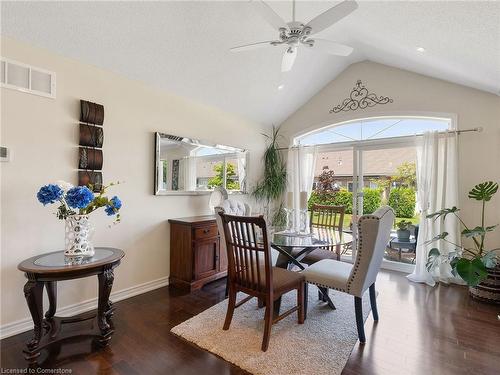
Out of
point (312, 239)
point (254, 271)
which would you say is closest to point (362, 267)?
point (312, 239)

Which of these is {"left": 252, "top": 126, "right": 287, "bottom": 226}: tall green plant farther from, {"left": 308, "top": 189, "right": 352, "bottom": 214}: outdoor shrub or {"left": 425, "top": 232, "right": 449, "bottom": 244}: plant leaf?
{"left": 425, "top": 232, "right": 449, "bottom": 244}: plant leaf

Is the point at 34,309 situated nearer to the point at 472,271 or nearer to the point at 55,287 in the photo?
the point at 55,287

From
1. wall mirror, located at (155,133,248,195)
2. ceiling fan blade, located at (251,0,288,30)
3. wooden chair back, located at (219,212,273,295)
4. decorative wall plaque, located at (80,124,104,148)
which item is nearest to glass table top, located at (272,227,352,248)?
wooden chair back, located at (219,212,273,295)

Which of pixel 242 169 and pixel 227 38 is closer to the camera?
pixel 227 38

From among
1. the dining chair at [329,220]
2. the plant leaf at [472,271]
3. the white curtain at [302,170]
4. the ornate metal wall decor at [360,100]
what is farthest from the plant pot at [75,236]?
the ornate metal wall decor at [360,100]

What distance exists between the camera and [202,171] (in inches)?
154

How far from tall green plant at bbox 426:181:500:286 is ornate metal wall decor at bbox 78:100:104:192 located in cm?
392

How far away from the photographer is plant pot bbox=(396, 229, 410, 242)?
4.12m

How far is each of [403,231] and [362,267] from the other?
2.60 metres

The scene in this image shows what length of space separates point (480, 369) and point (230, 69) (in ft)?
12.5

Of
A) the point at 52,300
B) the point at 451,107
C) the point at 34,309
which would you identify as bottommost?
the point at 52,300

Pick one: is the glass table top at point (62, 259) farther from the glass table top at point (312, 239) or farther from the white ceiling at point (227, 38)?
the white ceiling at point (227, 38)

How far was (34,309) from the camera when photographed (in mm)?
1864

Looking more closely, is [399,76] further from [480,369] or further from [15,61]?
[15,61]
